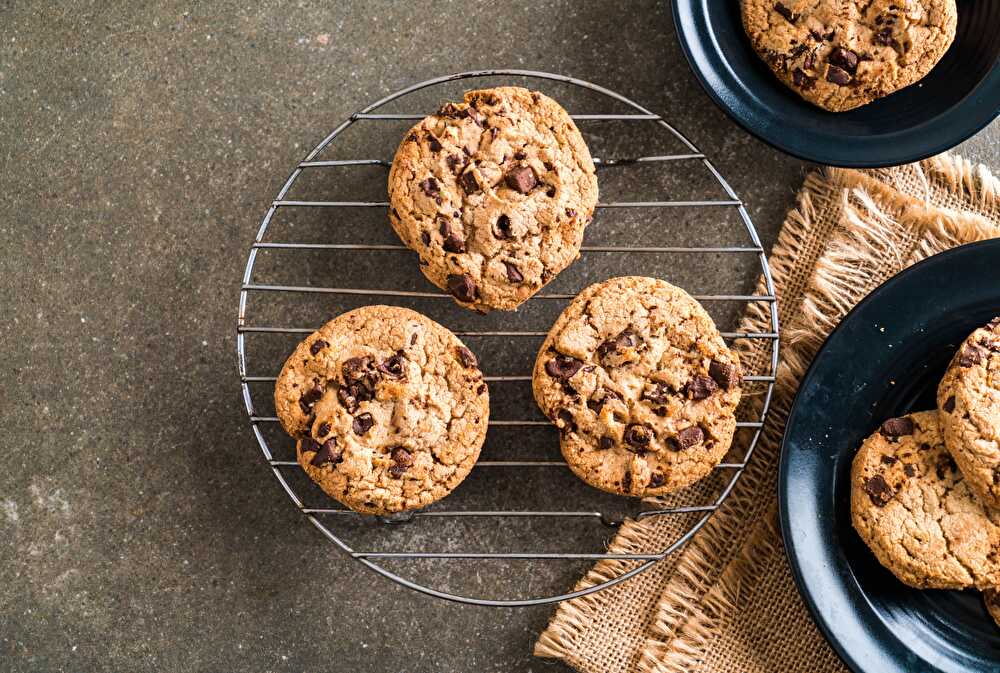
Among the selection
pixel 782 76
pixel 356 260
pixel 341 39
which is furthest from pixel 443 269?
pixel 782 76

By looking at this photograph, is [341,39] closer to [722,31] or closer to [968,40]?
[722,31]

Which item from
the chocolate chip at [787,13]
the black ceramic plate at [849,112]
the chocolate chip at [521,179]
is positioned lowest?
the chocolate chip at [521,179]

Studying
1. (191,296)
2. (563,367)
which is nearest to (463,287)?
(563,367)

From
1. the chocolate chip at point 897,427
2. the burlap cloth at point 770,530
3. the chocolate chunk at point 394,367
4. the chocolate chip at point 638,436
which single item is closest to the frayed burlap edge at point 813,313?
the burlap cloth at point 770,530

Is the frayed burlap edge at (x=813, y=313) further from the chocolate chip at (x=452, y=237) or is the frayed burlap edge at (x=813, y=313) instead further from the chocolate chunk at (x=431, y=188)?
the chocolate chunk at (x=431, y=188)

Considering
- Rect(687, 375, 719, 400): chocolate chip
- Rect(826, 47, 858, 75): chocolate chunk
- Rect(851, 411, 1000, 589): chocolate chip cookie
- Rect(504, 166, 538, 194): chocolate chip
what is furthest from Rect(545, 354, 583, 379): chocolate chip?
Rect(826, 47, 858, 75): chocolate chunk

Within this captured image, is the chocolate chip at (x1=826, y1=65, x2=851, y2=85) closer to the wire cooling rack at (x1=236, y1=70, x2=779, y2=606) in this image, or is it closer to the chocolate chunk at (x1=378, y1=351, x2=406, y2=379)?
the wire cooling rack at (x1=236, y1=70, x2=779, y2=606)
